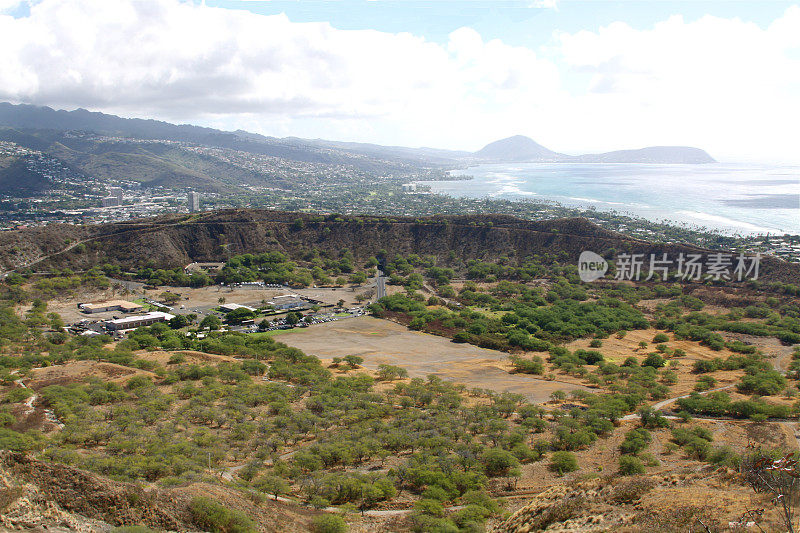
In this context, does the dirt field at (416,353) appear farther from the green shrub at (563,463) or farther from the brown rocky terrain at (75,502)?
the brown rocky terrain at (75,502)

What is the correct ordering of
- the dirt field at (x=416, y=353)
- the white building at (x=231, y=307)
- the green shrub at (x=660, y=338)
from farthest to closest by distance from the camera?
the white building at (x=231, y=307), the green shrub at (x=660, y=338), the dirt field at (x=416, y=353)

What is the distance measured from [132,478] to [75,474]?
5140mm

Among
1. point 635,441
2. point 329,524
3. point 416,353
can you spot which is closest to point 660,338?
point 416,353

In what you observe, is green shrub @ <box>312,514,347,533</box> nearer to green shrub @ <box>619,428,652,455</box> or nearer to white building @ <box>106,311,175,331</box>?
green shrub @ <box>619,428,652,455</box>

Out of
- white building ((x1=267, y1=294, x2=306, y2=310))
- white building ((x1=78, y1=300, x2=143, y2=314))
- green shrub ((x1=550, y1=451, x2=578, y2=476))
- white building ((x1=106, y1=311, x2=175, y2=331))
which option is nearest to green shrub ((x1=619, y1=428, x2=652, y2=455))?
green shrub ((x1=550, y1=451, x2=578, y2=476))

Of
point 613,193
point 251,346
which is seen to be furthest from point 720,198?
point 251,346

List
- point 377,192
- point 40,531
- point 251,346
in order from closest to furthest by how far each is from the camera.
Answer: point 40,531
point 251,346
point 377,192

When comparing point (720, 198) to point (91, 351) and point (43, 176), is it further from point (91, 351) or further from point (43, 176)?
point (43, 176)

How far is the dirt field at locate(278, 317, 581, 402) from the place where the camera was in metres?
37.6

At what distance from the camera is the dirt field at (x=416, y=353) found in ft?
123

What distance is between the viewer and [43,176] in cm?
17675

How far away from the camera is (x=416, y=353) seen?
45.6 metres

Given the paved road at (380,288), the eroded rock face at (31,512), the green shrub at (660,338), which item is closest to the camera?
the eroded rock face at (31,512)

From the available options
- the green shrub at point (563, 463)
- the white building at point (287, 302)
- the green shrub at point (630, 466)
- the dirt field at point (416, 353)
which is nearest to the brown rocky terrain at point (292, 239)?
the white building at point (287, 302)
